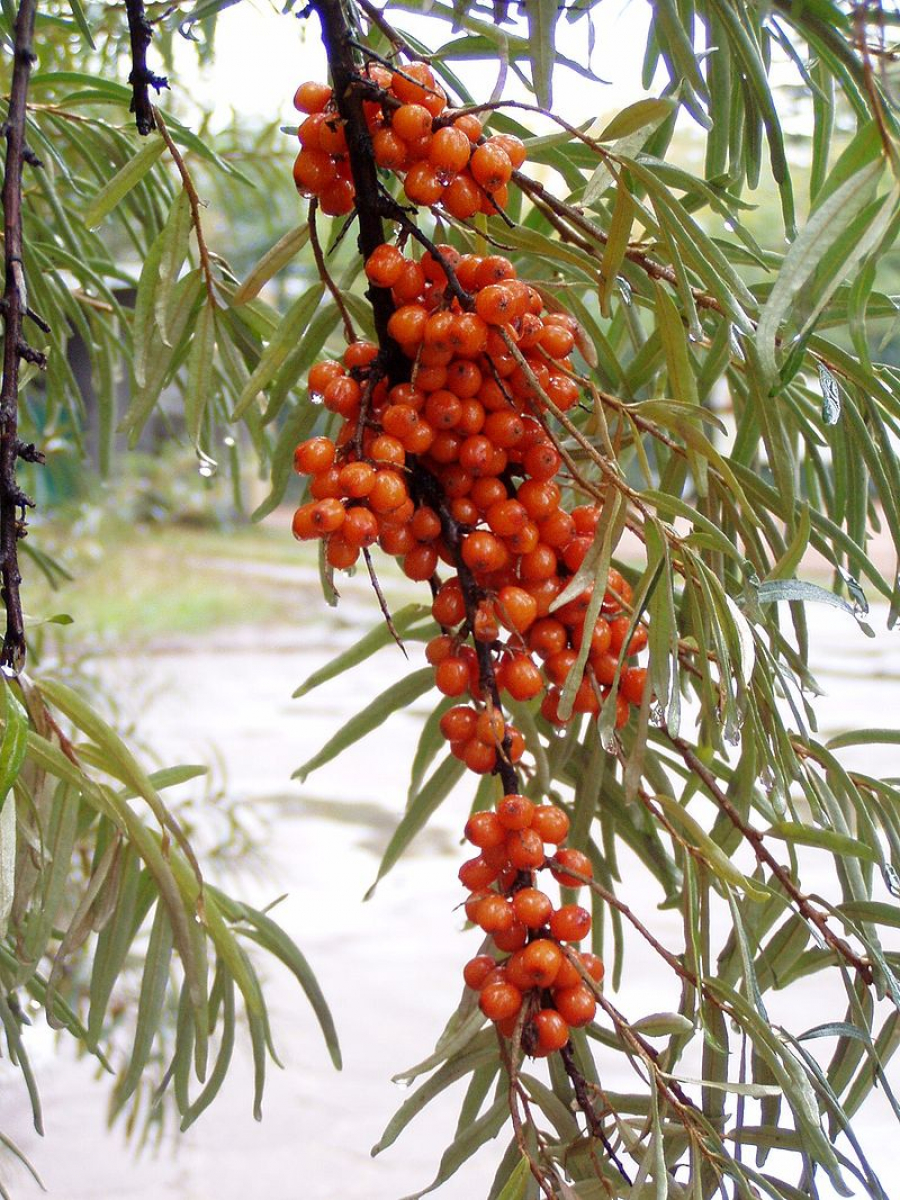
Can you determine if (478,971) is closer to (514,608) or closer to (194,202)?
(514,608)

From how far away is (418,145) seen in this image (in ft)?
0.82

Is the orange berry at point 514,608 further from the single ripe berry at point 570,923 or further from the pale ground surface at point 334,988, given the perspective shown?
the pale ground surface at point 334,988

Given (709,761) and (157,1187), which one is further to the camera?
(157,1187)

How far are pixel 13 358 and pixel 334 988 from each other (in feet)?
3.43

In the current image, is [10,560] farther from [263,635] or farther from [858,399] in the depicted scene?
[263,635]

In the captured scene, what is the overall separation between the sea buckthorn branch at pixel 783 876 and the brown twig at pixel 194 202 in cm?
19

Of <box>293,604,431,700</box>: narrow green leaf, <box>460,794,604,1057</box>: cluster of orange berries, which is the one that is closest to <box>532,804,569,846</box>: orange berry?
<box>460,794,604,1057</box>: cluster of orange berries

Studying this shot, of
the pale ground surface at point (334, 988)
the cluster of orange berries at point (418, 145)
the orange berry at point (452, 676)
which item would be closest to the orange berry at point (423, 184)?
the cluster of orange berries at point (418, 145)

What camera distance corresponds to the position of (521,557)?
27cm

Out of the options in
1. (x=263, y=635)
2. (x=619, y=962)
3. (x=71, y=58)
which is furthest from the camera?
(x=263, y=635)

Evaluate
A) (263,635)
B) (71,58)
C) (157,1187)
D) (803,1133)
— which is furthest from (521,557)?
(263,635)

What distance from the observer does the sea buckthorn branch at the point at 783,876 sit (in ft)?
0.90

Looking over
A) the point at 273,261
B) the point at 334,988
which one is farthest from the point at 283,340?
the point at 334,988

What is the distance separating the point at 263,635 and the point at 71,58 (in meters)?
2.71
